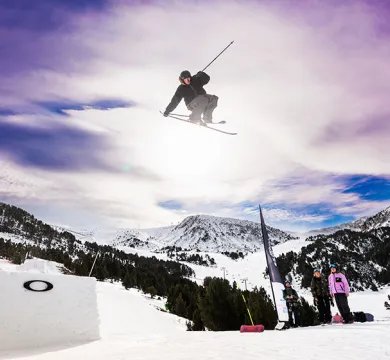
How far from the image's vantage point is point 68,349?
631 cm

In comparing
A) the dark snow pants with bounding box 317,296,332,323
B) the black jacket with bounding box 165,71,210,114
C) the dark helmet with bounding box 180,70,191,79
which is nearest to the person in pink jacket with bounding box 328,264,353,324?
the dark snow pants with bounding box 317,296,332,323

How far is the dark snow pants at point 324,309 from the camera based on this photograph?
32.5 ft

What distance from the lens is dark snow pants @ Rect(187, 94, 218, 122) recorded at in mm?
9867

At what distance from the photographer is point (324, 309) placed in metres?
10.0

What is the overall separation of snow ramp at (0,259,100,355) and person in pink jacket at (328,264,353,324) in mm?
6399

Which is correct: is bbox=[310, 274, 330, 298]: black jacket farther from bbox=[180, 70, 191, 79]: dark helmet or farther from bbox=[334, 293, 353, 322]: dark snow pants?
bbox=[180, 70, 191, 79]: dark helmet

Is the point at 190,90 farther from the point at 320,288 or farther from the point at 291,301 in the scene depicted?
the point at 291,301

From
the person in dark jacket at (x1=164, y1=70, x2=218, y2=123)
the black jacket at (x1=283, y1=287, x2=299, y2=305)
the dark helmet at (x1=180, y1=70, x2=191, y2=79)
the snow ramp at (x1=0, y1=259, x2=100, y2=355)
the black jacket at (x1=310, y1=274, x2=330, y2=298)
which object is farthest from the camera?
the black jacket at (x1=283, y1=287, x2=299, y2=305)

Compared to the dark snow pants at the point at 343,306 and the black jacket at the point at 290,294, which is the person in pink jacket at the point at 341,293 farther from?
the black jacket at the point at 290,294

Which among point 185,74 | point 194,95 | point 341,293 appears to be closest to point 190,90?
point 194,95

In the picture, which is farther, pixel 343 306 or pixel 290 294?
pixel 290 294

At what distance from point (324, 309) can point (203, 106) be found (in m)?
7.14

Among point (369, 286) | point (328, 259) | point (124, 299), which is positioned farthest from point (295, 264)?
point (124, 299)

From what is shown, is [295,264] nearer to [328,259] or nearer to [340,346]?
[328,259]
